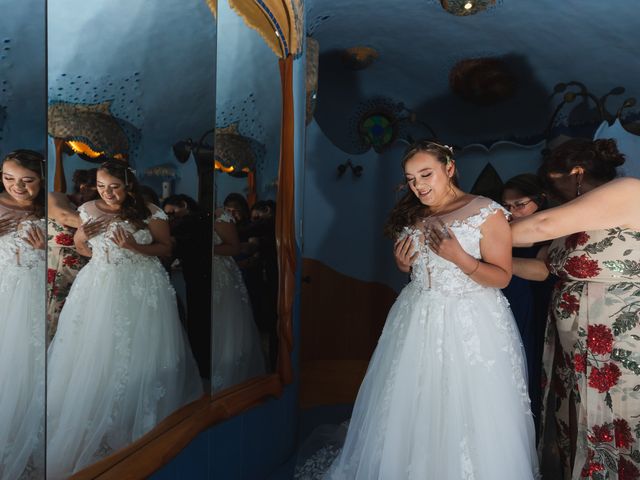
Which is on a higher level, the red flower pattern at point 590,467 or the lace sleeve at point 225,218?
the lace sleeve at point 225,218

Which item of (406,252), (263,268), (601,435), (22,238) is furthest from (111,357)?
(601,435)

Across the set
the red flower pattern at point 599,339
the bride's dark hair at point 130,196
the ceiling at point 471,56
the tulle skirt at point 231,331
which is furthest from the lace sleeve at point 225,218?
the ceiling at point 471,56

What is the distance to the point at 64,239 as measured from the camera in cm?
146

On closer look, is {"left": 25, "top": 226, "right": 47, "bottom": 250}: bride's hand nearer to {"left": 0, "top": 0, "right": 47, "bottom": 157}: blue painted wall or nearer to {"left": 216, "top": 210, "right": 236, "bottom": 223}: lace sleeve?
{"left": 0, "top": 0, "right": 47, "bottom": 157}: blue painted wall

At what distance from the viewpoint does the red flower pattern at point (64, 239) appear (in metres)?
1.44

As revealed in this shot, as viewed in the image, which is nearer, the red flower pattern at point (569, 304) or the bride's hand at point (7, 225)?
the bride's hand at point (7, 225)

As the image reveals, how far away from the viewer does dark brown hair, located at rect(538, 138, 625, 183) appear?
7.19 feet

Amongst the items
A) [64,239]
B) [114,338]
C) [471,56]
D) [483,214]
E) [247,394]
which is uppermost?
[471,56]

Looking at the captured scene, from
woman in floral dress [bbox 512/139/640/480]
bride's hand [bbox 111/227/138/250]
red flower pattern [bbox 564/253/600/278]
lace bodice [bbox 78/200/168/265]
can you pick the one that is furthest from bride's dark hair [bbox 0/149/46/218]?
red flower pattern [bbox 564/253/600/278]

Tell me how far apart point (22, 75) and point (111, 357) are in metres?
0.90

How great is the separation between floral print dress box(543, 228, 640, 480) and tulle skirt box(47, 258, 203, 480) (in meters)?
1.61

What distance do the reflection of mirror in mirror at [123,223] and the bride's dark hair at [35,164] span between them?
0.12 metres

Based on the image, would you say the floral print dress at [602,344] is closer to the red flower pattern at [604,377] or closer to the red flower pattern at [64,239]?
the red flower pattern at [604,377]

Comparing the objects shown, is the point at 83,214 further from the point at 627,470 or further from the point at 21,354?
the point at 627,470
